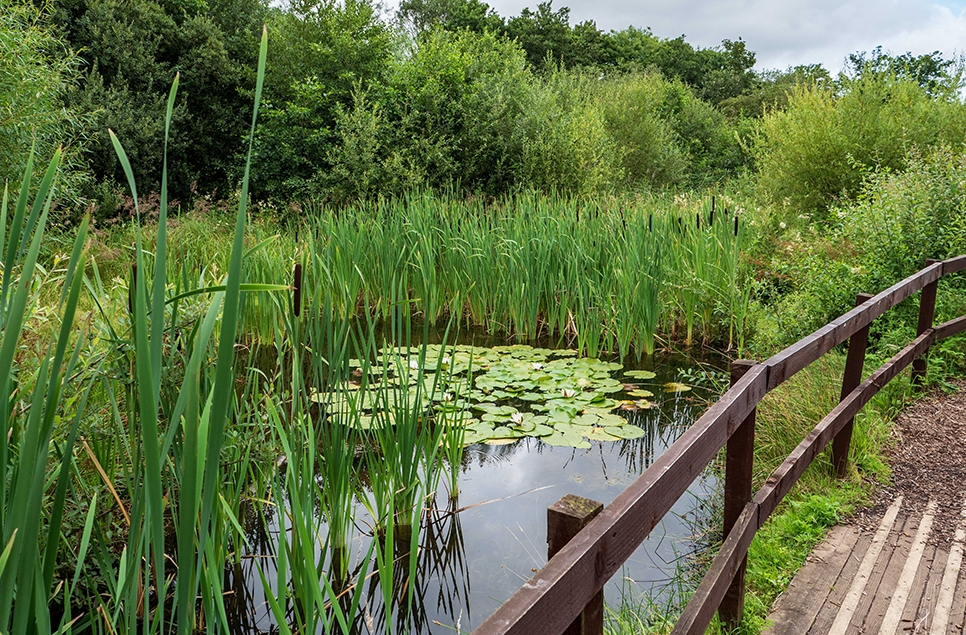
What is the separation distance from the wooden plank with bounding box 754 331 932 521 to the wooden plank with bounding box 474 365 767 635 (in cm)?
58

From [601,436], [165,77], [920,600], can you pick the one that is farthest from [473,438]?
[165,77]

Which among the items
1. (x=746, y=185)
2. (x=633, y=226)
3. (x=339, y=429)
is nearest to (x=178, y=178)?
(x=633, y=226)

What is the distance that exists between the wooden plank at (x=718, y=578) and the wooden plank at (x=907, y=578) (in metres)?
0.48

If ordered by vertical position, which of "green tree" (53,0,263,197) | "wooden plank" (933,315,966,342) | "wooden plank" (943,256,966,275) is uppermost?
"green tree" (53,0,263,197)

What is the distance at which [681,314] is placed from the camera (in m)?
5.55

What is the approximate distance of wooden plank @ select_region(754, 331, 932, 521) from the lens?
208cm

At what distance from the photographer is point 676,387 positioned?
4480 millimetres

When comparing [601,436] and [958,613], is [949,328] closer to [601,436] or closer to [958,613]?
[601,436]

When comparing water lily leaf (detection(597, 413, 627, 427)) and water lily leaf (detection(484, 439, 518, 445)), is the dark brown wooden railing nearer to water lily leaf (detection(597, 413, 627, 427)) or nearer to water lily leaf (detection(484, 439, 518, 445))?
water lily leaf (detection(597, 413, 627, 427))

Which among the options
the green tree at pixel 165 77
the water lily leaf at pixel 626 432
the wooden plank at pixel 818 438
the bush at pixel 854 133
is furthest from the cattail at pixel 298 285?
the green tree at pixel 165 77

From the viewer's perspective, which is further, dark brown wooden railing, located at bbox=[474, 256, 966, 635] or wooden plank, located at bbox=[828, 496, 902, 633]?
wooden plank, located at bbox=[828, 496, 902, 633]

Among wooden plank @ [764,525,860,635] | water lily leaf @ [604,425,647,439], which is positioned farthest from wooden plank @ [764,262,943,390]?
water lily leaf @ [604,425,647,439]

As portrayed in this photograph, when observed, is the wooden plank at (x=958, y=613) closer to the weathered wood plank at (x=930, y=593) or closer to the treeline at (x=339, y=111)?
the weathered wood plank at (x=930, y=593)

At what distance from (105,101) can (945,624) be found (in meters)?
12.2
